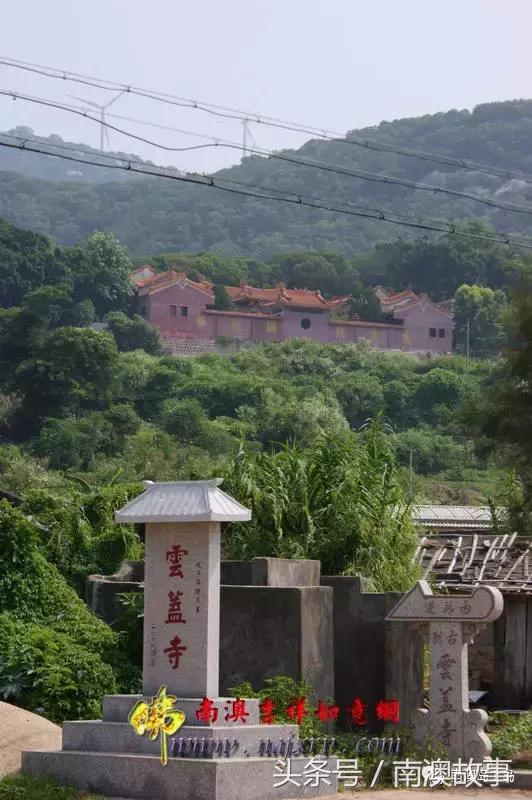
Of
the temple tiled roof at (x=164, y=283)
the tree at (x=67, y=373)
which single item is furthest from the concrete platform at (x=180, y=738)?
the temple tiled roof at (x=164, y=283)

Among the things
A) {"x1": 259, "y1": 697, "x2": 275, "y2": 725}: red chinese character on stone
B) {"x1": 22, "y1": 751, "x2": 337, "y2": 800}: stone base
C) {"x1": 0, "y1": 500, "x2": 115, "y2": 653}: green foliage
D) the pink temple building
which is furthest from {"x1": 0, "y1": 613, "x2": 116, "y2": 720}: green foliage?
the pink temple building

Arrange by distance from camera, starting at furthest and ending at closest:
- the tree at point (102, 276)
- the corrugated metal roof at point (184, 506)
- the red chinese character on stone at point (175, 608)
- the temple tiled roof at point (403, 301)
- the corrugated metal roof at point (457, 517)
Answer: the temple tiled roof at point (403, 301) < the tree at point (102, 276) < the corrugated metal roof at point (457, 517) < the red chinese character on stone at point (175, 608) < the corrugated metal roof at point (184, 506)

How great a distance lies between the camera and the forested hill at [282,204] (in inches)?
6270

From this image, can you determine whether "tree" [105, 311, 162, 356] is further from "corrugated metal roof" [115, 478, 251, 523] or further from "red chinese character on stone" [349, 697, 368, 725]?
"corrugated metal roof" [115, 478, 251, 523]

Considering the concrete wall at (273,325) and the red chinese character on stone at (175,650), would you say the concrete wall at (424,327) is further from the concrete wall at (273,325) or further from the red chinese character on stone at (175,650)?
the red chinese character on stone at (175,650)

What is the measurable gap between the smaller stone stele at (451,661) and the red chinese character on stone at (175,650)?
2682 mm

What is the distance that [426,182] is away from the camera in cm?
17350

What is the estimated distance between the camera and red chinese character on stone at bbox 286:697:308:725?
13055 millimetres

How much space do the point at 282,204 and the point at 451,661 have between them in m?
152

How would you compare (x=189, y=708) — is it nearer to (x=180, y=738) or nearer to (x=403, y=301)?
(x=180, y=738)

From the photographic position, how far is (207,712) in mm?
11227

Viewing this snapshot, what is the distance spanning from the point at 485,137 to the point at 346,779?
600ft

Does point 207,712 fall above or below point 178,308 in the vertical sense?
below

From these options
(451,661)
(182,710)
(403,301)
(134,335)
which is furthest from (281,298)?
(182,710)
